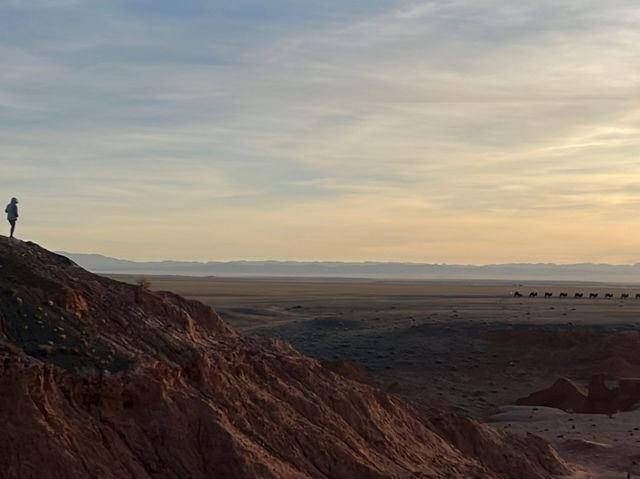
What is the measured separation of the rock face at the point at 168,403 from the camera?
11.9 m

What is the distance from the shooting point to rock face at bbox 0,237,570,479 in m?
11.9

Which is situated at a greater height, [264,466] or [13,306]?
[13,306]

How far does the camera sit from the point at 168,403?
13164 millimetres

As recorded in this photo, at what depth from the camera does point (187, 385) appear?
46.1 ft

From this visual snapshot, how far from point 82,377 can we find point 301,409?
4.54 m

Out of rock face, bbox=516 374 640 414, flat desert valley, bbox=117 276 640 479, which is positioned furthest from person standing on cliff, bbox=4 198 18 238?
rock face, bbox=516 374 640 414

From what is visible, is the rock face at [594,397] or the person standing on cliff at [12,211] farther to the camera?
the rock face at [594,397]

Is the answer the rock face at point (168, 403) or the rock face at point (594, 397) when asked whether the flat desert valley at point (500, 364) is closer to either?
the rock face at point (594, 397)

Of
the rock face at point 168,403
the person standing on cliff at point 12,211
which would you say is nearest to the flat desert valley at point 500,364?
the rock face at point 168,403

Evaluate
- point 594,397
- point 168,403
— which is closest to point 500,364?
point 594,397

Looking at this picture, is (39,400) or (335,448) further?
(335,448)

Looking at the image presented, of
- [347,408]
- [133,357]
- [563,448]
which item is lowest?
[563,448]

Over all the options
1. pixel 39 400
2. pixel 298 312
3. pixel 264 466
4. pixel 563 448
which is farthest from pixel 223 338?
pixel 298 312

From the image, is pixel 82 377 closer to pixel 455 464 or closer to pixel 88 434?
pixel 88 434
